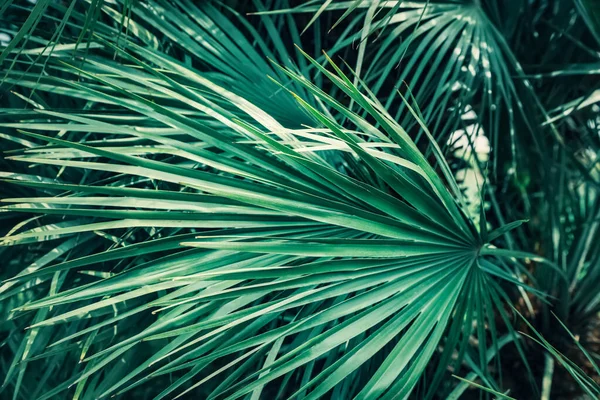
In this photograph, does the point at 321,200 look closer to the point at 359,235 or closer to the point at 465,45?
the point at 359,235

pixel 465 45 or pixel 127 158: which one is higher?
pixel 465 45

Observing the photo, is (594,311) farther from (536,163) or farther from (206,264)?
(206,264)

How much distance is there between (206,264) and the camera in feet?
2.26

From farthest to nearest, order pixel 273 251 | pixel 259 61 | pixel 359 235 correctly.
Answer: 1. pixel 259 61
2. pixel 359 235
3. pixel 273 251

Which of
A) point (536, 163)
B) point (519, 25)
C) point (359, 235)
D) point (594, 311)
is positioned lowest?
point (594, 311)

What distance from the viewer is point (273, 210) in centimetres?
69

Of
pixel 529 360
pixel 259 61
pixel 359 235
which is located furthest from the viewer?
pixel 529 360

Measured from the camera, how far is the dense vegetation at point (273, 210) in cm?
64

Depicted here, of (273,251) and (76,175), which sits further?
(76,175)

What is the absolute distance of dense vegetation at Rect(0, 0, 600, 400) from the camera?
64cm

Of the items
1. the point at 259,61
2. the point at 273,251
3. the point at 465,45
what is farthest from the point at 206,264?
the point at 465,45

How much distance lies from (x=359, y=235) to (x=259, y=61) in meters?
0.46

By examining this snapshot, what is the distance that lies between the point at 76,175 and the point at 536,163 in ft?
3.51

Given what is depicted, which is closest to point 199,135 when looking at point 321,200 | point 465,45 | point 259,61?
point 321,200
